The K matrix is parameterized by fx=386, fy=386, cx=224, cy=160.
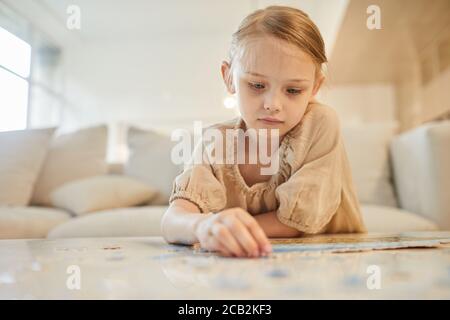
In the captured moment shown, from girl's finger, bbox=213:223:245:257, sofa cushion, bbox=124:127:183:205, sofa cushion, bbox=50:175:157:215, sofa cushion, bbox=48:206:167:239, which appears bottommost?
sofa cushion, bbox=48:206:167:239

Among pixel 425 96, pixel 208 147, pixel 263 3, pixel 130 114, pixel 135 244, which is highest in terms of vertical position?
pixel 425 96

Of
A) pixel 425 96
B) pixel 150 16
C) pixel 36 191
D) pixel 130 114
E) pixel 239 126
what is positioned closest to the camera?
pixel 239 126

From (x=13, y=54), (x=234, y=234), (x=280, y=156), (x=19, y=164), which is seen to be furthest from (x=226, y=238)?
(x=19, y=164)

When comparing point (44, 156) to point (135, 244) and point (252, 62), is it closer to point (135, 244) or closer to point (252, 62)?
point (135, 244)

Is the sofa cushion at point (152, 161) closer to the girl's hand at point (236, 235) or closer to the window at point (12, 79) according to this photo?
the window at point (12, 79)

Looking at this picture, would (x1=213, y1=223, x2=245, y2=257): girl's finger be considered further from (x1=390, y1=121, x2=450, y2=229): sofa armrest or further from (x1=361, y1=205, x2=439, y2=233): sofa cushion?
(x1=390, y1=121, x2=450, y2=229): sofa armrest

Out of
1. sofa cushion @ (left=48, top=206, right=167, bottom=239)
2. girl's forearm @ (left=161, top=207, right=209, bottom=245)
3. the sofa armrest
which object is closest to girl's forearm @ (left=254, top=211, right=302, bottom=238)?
girl's forearm @ (left=161, top=207, right=209, bottom=245)

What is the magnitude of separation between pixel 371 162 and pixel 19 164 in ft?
3.10

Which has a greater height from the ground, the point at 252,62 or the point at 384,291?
the point at 252,62

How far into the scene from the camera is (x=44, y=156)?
109 centimetres

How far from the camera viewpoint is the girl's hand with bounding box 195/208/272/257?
31cm

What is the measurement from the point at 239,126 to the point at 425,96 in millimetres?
3184

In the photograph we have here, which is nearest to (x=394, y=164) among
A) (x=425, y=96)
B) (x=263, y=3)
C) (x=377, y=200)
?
(x=377, y=200)

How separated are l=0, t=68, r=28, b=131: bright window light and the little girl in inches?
12.5
